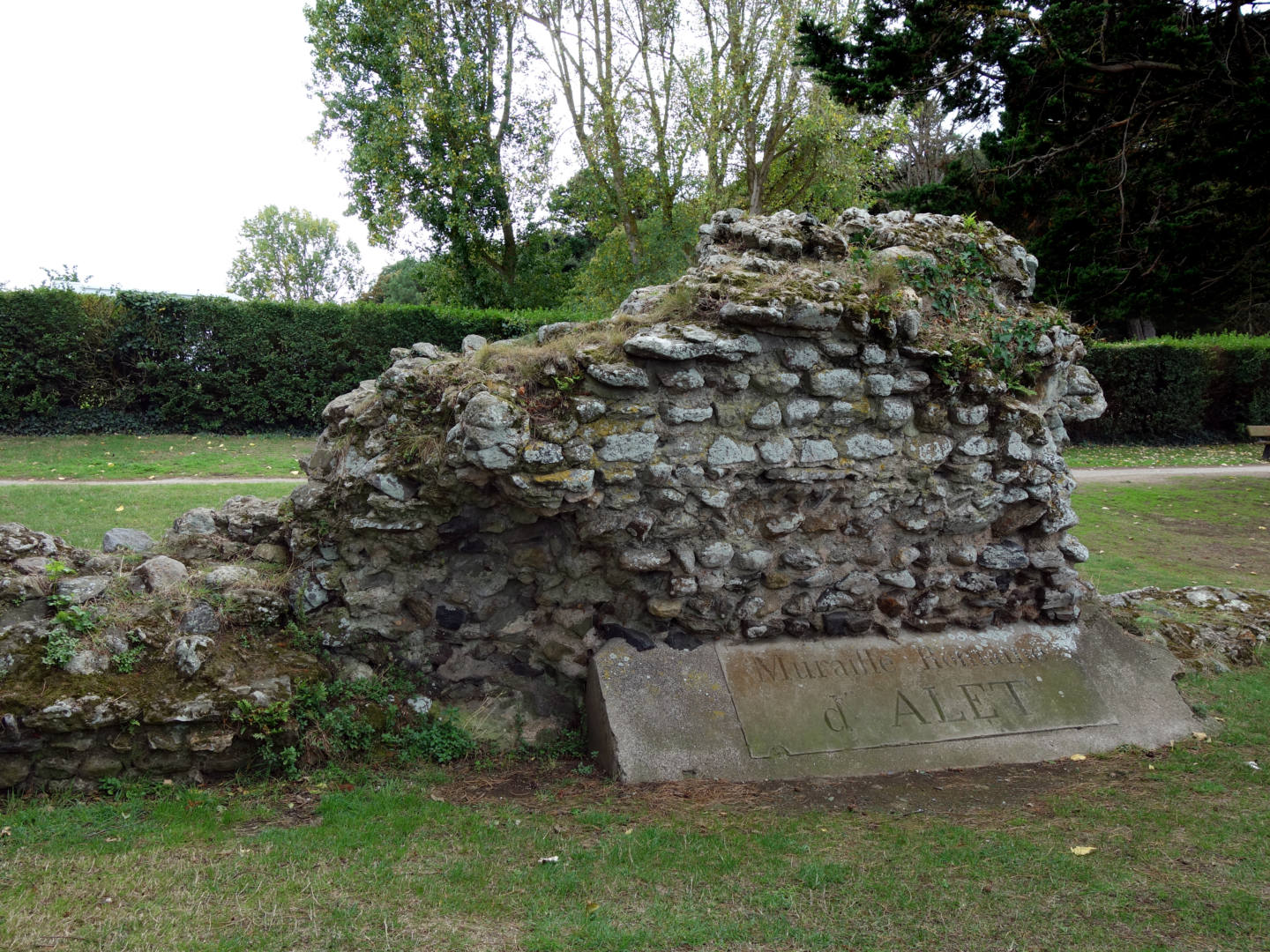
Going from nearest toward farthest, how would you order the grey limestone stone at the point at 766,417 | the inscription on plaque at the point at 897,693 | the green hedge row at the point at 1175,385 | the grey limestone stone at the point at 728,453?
the inscription on plaque at the point at 897,693 < the grey limestone stone at the point at 728,453 < the grey limestone stone at the point at 766,417 < the green hedge row at the point at 1175,385

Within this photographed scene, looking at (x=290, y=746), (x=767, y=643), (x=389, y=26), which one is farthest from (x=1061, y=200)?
(x=389, y=26)

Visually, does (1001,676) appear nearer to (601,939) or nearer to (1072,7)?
(601,939)

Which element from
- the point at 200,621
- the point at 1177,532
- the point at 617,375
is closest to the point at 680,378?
the point at 617,375

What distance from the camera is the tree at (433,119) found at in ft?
71.4

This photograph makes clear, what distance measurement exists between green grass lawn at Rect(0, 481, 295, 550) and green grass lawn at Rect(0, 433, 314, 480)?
161 cm

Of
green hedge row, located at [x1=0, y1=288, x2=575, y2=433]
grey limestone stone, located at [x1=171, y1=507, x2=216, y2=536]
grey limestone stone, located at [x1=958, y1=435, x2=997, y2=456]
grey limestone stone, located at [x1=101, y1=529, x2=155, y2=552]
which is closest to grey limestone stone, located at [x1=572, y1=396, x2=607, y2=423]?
grey limestone stone, located at [x1=958, y1=435, x2=997, y2=456]

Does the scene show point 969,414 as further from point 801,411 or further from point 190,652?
point 190,652

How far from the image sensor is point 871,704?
563 centimetres

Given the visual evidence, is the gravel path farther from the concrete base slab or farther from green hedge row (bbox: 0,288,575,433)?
the concrete base slab

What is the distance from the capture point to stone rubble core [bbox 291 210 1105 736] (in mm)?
5301

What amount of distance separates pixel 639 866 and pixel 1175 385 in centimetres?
2217

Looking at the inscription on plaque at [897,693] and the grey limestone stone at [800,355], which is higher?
the grey limestone stone at [800,355]

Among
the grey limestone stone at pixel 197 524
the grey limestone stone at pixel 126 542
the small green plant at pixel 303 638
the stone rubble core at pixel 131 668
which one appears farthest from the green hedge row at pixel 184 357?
the small green plant at pixel 303 638

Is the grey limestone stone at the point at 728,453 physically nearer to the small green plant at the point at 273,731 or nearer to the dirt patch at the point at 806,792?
the dirt patch at the point at 806,792
